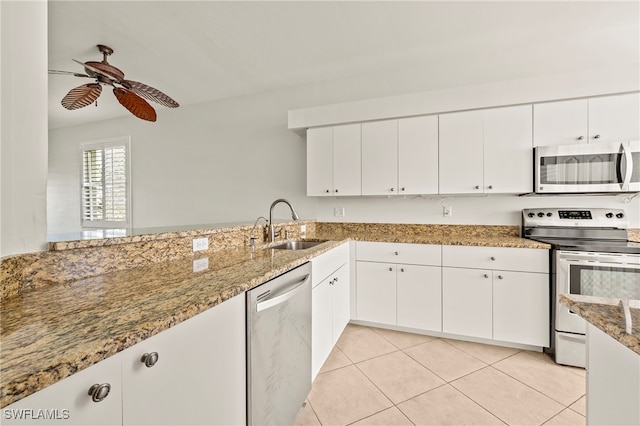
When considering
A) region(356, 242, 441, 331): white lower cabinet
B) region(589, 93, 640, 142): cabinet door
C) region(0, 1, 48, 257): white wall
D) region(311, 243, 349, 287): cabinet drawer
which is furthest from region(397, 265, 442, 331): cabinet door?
region(0, 1, 48, 257): white wall

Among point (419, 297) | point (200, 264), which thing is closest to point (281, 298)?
point (200, 264)

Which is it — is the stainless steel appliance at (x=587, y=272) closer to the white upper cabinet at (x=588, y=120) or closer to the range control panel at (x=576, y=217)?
the range control panel at (x=576, y=217)

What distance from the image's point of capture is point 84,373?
55cm

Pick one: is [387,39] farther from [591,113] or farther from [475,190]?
[591,113]

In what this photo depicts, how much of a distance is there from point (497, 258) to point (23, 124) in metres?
2.82

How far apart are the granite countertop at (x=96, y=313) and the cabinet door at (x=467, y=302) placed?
1.71m

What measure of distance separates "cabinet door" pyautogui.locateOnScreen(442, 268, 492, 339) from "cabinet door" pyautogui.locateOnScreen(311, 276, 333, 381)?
1.07 meters

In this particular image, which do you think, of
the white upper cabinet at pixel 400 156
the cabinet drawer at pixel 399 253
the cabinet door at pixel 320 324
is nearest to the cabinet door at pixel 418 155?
the white upper cabinet at pixel 400 156

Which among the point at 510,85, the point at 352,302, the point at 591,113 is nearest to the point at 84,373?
the point at 352,302

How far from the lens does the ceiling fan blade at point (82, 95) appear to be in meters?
2.29

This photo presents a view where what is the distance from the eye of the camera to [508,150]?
7.77ft

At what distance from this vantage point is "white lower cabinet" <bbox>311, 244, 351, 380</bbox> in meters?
1.73

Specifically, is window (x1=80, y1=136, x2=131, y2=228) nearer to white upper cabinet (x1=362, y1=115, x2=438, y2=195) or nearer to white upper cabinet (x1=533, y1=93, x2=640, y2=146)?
white upper cabinet (x1=362, y1=115, x2=438, y2=195)

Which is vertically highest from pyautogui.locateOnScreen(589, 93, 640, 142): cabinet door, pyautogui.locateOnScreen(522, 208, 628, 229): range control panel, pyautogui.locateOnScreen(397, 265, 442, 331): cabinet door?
pyautogui.locateOnScreen(589, 93, 640, 142): cabinet door
